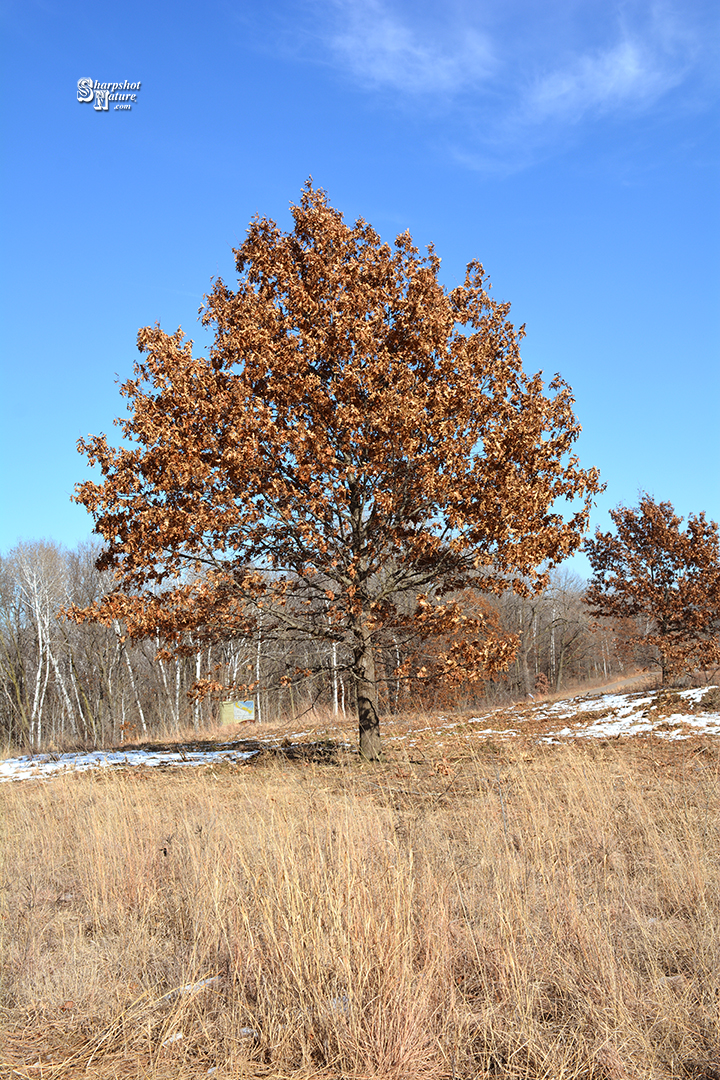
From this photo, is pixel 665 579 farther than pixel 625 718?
Yes

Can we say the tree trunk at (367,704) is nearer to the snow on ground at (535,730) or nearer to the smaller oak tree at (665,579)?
the snow on ground at (535,730)

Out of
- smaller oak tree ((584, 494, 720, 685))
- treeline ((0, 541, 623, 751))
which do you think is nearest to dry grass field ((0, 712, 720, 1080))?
smaller oak tree ((584, 494, 720, 685))

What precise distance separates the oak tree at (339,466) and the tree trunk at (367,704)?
0.11 feet

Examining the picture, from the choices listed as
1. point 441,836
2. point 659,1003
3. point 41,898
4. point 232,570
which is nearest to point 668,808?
point 441,836

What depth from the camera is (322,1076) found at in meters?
2.76

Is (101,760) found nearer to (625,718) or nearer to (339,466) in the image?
(339,466)

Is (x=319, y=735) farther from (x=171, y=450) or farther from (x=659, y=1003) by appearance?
(x=659, y=1003)

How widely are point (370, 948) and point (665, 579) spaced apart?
19.3m

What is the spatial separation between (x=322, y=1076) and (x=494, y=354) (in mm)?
9408

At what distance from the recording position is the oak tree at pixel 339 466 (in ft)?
29.7

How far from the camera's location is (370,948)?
10.8 feet

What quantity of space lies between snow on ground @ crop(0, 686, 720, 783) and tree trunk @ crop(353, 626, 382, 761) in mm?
2665

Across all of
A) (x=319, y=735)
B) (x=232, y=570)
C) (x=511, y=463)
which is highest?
(x=511, y=463)

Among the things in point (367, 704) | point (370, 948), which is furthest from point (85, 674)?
point (370, 948)
